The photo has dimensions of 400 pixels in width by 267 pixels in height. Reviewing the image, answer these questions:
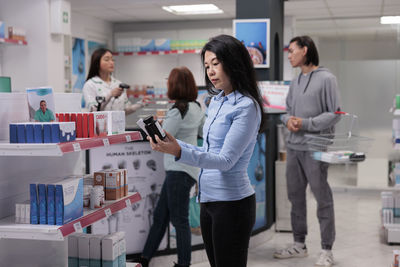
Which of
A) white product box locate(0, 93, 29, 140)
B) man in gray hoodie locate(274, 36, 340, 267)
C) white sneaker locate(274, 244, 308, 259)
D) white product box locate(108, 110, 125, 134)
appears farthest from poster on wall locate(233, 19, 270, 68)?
white product box locate(0, 93, 29, 140)

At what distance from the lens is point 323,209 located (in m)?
4.52

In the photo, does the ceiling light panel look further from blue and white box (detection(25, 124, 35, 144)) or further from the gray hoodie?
blue and white box (detection(25, 124, 35, 144))

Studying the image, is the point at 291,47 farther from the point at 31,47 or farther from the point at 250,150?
the point at 31,47

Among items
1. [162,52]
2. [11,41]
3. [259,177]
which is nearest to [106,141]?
[259,177]

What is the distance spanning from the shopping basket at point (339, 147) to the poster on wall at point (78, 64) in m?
5.41

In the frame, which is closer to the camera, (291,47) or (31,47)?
(291,47)

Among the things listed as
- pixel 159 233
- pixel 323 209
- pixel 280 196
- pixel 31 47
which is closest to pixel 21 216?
pixel 159 233

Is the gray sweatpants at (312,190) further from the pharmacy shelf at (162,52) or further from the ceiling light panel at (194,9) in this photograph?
the pharmacy shelf at (162,52)

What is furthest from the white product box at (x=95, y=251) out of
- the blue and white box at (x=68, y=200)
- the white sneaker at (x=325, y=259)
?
the white sneaker at (x=325, y=259)

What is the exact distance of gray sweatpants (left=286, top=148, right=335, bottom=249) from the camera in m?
4.48

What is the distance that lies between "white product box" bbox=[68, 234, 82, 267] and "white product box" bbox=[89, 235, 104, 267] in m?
0.09

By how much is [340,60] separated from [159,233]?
5968 millimetres

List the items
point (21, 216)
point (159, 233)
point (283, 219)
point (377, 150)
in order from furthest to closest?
point (377, 150), point (283, 219), point (159, 233), point (21, 216)

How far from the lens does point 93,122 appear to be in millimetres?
2604
